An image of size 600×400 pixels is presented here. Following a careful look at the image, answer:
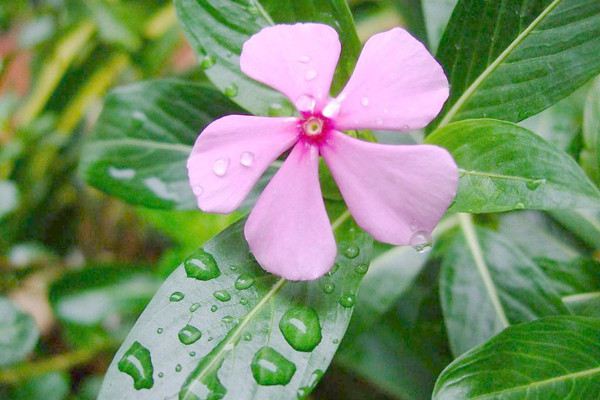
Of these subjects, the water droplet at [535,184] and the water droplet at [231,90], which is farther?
the water droplet at [231,90]

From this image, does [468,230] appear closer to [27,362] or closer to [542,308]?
[542,308]

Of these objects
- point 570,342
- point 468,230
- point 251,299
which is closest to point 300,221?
point 251,299

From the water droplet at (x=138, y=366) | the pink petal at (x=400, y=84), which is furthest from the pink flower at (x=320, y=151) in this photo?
the water droplet at (x=138, y=366)

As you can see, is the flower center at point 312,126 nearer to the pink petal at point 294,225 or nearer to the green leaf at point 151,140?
the pink petal at point 294,225

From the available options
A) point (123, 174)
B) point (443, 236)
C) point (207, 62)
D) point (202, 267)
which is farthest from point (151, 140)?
point (443, 236)

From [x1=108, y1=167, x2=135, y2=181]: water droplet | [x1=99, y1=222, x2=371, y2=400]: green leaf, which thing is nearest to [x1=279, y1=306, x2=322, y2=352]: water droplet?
[x1=99, y1=222, x2=371, y2=400]: green leaf
